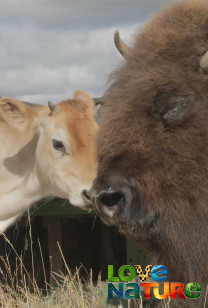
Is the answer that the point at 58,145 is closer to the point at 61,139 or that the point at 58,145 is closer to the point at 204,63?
the point at 61,139

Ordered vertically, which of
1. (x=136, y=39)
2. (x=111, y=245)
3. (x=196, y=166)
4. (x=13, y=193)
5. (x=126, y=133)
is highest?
(x=136, y=39)

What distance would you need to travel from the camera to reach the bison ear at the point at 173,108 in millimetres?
3803

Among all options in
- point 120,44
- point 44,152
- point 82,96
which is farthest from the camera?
point 82,96

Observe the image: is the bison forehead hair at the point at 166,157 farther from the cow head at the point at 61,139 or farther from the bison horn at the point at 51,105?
the bison horn at the point at 51,105

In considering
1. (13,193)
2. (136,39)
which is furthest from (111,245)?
(136,39)

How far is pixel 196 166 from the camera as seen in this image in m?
3.78

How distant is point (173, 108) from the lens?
150 inches

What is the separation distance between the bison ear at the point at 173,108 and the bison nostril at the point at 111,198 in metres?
0.58

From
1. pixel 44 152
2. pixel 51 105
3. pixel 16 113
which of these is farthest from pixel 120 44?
pixel 16 113

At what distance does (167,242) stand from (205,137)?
2.53 feet

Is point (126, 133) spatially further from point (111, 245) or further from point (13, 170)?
point (111, 245)

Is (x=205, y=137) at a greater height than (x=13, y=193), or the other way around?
(x=205, y=137)

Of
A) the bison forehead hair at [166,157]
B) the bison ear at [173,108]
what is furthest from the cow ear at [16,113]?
the bison ear at [173,108]

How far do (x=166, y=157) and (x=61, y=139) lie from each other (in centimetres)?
384
